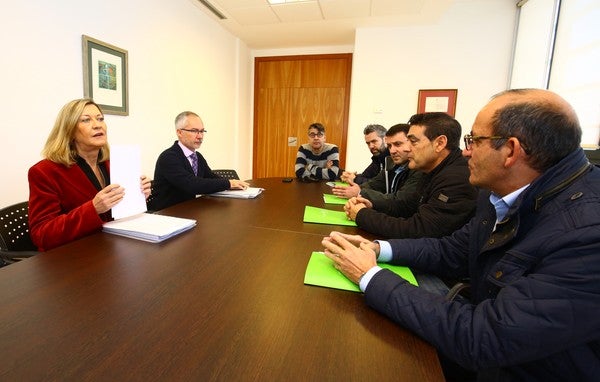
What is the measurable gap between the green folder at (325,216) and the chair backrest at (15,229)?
1331 mm

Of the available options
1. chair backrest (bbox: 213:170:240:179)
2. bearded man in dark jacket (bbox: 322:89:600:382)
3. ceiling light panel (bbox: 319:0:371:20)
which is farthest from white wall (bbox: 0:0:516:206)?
bearded man in dark jacket (bbox: 322:89:600:382)

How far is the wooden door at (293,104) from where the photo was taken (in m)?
5.04

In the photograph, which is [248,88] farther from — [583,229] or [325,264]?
[583,229]

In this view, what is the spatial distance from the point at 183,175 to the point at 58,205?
844 millimetres

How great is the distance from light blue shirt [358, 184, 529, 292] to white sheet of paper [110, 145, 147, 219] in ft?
3.35

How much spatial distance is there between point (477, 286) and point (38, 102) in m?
2.84

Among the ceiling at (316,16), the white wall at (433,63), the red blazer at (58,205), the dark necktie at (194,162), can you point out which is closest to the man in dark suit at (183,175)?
the dark necktie at (194,162)

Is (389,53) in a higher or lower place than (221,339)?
higher

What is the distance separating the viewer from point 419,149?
1635mm

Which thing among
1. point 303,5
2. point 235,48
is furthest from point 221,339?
point 235,48

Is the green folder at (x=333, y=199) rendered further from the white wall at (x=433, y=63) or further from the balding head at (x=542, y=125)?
the white wall at (x=433, y=63)

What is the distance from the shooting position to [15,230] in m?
1.38

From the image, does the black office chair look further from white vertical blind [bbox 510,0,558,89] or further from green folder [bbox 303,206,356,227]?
white vertical blind [bbox 510,0,558,89]

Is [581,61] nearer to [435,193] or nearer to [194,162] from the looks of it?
[435,193]
